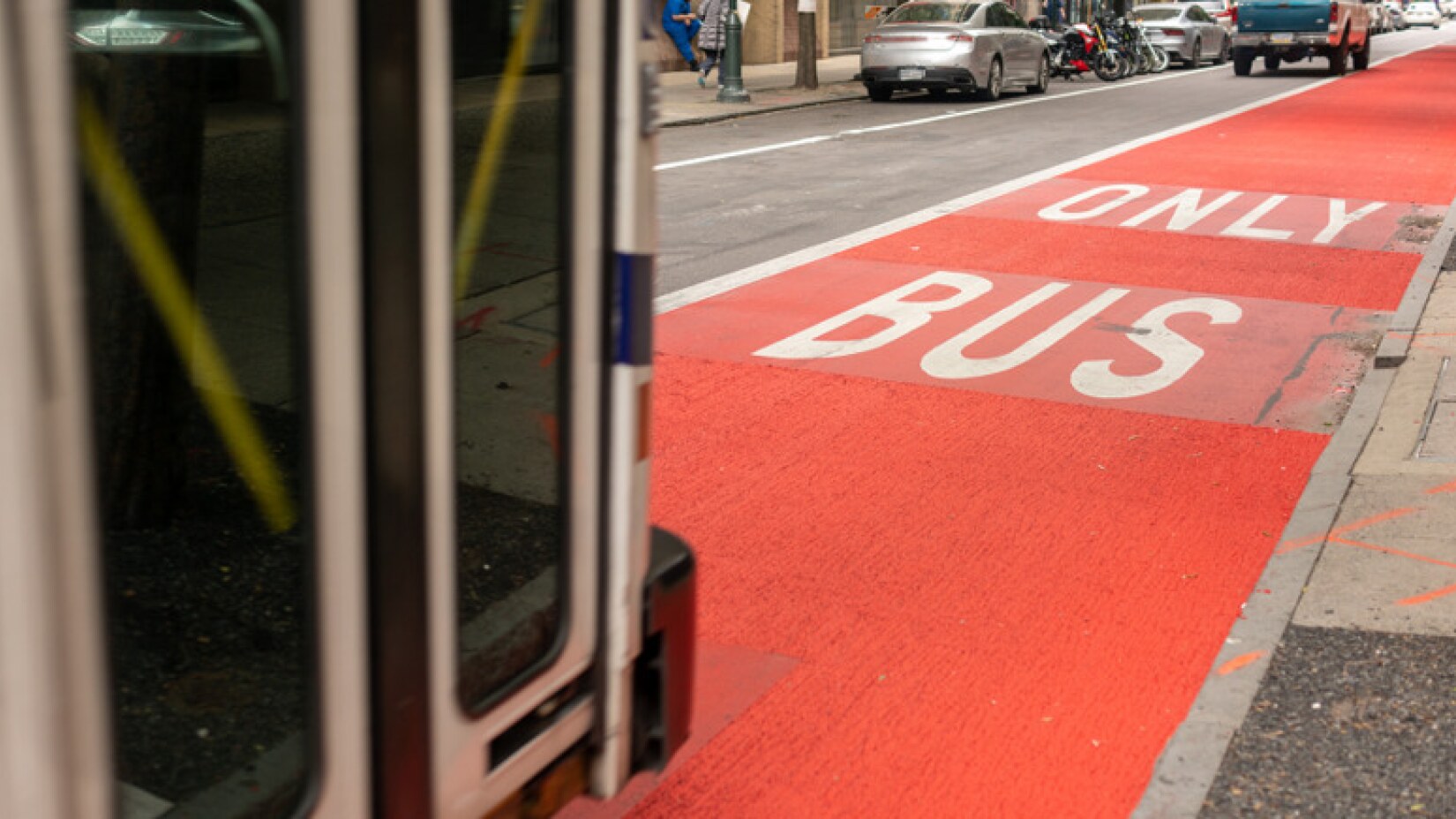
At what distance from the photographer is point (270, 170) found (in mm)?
2021

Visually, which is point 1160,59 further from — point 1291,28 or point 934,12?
point 934,12

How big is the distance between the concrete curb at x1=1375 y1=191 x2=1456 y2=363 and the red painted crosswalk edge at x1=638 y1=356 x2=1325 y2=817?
1.49m

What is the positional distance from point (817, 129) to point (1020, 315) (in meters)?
11.9

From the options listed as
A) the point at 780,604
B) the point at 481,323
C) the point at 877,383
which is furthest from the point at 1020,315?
the point at 481,323

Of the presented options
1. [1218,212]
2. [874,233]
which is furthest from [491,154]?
[1218,212]

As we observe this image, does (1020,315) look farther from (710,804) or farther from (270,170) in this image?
(270,170)

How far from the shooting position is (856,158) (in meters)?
17.9

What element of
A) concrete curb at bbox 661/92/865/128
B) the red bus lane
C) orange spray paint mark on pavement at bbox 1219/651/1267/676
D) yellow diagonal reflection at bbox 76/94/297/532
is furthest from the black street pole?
yellow diagonal reflection at bbox 76/94/297/532

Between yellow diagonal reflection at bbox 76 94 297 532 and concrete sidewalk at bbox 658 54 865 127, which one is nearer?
yellow diagonal reflection at bbox 76 94 297 532

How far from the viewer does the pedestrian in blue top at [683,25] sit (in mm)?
28859

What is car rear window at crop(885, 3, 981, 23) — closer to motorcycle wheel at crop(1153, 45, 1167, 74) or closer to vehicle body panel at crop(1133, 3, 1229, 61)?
motorcycle wheel at crop(1153, 45, 1167, 74)

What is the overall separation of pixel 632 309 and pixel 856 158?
15.5m

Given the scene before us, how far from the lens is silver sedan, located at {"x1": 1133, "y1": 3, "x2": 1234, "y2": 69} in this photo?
126ft

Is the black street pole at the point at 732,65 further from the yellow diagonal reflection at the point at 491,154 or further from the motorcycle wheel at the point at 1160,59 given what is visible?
the yellow diagonal reflection at the point at 491,154
